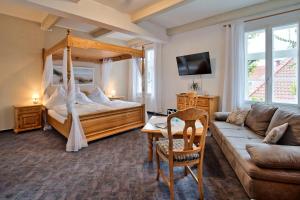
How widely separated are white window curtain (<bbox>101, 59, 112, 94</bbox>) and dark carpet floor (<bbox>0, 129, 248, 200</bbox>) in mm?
3119

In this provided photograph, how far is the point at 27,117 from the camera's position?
446 centimetres

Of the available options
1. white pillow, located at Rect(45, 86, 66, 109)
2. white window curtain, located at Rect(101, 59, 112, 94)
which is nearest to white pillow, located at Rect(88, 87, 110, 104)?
white window curtain, located at Rect(101, 59, 112, 94)

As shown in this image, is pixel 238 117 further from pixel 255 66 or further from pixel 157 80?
pixel 157 80

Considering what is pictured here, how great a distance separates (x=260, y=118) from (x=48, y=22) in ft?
17.8

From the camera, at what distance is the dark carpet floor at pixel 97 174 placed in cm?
195

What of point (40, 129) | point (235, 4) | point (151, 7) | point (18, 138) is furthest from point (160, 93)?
point (18, 138)

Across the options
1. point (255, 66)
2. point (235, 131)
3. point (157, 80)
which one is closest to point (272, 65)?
point (255, 66)

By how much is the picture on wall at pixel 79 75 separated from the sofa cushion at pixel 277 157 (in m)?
5.45

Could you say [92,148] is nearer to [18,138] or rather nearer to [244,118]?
[18,138]

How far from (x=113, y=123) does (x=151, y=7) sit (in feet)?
9.36

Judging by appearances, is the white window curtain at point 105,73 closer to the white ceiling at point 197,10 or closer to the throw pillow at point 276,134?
the white ceiling at point 197,10

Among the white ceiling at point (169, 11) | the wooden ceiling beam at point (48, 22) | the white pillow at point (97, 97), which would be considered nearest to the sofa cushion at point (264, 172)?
the white ceiling at point (169, 11)

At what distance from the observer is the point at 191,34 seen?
17.7 ft

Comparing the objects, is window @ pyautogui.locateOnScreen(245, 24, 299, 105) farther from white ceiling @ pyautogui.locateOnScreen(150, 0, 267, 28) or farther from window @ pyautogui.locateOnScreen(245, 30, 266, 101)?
white ceiling @ pyautogui.locateOnScreen(150, 0, 267, 28)
